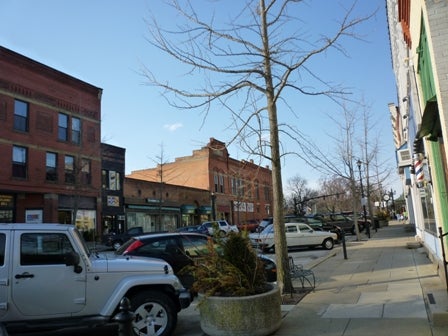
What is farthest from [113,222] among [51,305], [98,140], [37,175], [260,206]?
[260,206]

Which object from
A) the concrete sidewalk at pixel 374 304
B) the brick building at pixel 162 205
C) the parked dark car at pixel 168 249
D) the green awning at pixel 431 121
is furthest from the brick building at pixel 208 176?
the green awning at pixel 431 121

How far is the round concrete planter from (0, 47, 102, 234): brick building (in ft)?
80.7

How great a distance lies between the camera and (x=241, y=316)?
6.71m

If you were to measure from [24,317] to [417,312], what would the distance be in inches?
242

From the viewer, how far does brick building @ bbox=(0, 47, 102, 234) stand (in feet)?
93.8

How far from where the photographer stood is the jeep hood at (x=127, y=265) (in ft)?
22.7

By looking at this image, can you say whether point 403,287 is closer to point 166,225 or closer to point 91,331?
point 91,331

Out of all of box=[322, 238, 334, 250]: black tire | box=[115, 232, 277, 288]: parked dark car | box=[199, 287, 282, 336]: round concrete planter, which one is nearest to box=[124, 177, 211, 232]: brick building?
box=[322, 238, 334, 250]: black tire

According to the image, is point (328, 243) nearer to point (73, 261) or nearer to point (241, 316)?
point (241, 316)

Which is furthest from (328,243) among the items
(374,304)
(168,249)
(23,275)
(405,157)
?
(23,275)

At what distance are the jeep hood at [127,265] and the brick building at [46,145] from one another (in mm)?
23284

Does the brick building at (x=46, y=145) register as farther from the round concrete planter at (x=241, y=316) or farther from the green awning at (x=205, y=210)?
the round concrete planter at (x=241, y=316)

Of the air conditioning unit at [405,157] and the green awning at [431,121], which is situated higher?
the air conditioning unit at [405,157]

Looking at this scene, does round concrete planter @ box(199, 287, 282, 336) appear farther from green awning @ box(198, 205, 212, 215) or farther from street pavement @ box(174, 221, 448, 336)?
green awning @ box(198, 205, 212, 215)
